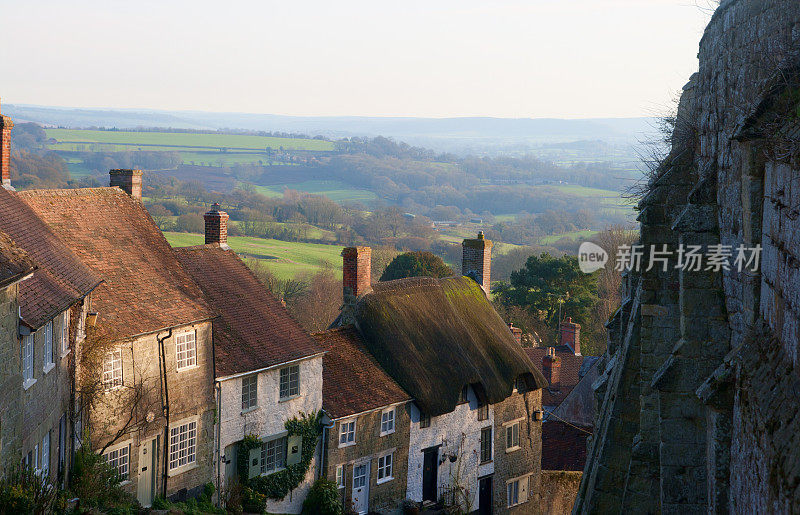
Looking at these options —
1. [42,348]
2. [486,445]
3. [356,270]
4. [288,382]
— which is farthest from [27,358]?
[486,445]

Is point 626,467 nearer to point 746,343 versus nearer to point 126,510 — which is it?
point 746,343

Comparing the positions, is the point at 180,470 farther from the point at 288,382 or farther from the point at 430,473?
the point at 430,473

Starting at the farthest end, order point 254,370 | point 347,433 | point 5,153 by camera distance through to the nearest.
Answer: point 347,433, point 254,370, point 5,153

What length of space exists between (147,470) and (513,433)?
14.7 metres

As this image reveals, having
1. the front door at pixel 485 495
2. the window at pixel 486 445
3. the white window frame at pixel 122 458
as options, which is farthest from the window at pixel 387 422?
the white window frame at pixel 122 458

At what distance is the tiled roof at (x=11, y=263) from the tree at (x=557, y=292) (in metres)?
43.9

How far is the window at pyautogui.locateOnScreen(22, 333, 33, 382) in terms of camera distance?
13.3 m

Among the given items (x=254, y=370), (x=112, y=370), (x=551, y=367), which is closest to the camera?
(x=112, y=370)

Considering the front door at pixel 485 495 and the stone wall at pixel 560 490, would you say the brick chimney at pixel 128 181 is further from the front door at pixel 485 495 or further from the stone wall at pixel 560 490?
the stone wall at pixel 560 490

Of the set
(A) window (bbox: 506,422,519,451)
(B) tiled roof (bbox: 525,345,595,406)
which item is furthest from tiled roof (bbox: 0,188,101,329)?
(B) tiled roof (bbox: 525,345,595,406)

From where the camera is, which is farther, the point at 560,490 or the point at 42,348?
the point at 560,490

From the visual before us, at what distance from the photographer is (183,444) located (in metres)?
20.2

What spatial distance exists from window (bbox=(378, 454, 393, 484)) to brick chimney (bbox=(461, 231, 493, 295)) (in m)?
9.79

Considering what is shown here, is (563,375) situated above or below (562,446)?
above
